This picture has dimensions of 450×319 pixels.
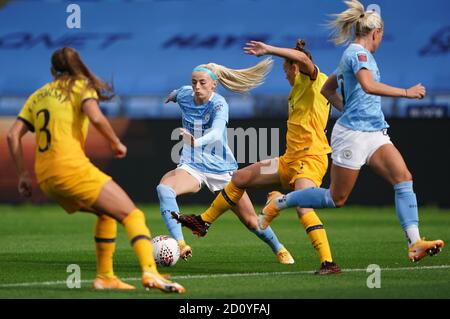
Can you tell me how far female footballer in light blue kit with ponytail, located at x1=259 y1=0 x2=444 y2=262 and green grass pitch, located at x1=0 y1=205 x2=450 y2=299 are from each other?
0.63 m

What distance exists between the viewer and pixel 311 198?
9250 mm

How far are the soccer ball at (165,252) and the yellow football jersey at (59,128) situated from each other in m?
2.61

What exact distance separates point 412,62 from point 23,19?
12.2 m

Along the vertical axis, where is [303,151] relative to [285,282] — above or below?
above

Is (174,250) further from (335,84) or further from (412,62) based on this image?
(412,62)

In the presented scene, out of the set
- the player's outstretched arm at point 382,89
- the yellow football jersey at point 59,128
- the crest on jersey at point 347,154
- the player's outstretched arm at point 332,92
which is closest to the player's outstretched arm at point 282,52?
the player's outstretched arm at point 332,92

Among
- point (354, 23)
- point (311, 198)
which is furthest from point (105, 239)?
point (354, 23)

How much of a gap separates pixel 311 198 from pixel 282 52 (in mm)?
1323

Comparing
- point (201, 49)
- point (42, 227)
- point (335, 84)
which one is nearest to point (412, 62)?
point (201, 49)

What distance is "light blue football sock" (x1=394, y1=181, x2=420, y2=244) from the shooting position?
892 cm

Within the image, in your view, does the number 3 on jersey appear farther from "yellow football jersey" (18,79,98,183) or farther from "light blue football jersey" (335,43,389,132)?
"light blue football jersey" (335,43,389,132)

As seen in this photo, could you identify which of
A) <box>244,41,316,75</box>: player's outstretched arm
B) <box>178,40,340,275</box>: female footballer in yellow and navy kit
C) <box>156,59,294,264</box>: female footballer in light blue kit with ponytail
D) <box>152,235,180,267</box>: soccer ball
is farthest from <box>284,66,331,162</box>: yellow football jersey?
<box>152,235,180,267</box>: soccer ball

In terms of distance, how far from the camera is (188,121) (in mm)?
11148

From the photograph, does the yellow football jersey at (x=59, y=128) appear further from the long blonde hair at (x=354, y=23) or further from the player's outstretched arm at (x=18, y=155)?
the long blonde hair at (x=354, y=23)
